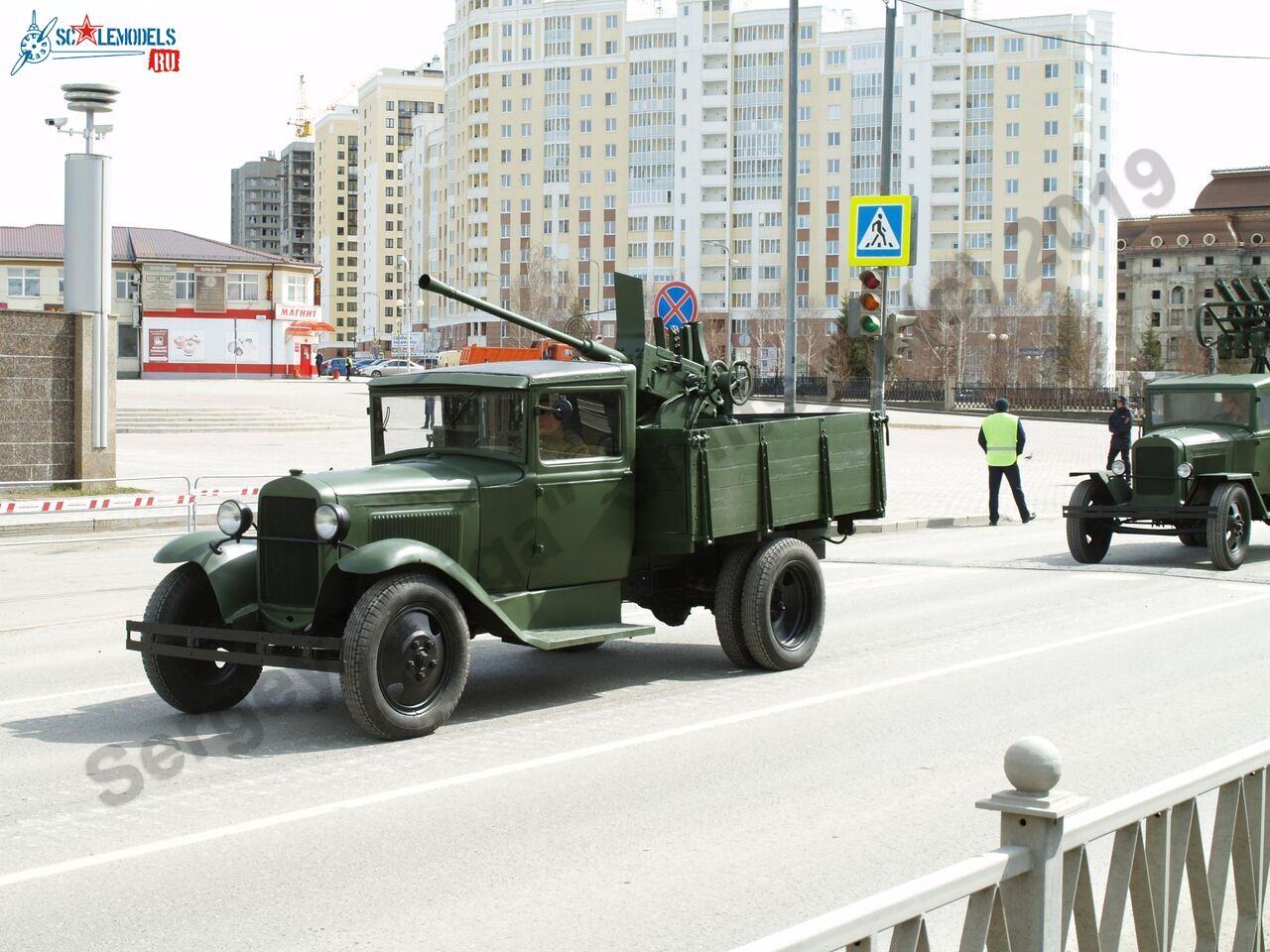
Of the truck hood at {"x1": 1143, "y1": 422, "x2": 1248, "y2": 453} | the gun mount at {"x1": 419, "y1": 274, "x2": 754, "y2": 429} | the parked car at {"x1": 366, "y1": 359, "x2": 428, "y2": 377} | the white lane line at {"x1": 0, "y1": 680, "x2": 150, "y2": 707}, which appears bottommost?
the white lane line at {"x1": 0, "y1": 680, "x2": 150, "y2": 707}

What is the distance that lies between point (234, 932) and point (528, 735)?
Answer: 10.3ft

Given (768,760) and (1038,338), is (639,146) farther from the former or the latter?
(768,760)

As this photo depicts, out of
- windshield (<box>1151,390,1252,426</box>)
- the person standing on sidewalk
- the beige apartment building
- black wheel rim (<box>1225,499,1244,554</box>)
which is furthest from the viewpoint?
the beige apartment building

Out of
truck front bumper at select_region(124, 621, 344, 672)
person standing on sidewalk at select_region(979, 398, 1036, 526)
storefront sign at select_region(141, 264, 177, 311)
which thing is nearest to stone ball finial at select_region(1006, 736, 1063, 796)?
truck front bumper at select_region(124, 621, 344, 672)

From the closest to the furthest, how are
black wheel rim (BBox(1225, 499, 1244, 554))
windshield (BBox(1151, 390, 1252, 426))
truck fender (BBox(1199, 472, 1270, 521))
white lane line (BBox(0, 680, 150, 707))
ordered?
1. white lane line (BBox(0, 680, 150, 707))
2. black wheel rim (BBox(1225, 499, 1244, 554))
3. truck fender (BBox(1199, 472, 1270, 521))
4. windshield (BBox(1151, 390, 1252, 426))

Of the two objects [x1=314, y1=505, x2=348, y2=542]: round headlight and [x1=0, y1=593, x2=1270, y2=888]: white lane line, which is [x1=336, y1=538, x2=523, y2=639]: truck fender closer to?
[x1=314, y1=505, x2=348, y2=542]: round headlight

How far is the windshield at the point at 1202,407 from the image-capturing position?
1725cm

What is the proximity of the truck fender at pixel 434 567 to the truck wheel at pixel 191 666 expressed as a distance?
1.17m

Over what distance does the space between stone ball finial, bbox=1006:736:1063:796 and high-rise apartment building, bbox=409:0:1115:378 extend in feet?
358

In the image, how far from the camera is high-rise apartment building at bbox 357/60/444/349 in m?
181

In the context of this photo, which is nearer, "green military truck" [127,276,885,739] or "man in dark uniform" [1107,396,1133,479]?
"green military truck" [127,276,885,739]

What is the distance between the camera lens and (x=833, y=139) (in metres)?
125

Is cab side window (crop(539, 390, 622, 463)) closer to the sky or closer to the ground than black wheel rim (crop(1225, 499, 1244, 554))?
closer to the sky

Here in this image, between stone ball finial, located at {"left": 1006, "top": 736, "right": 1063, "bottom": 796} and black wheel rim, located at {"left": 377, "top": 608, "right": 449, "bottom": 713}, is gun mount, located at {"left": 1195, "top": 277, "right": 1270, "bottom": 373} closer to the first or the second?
black wheel rim, located at {"left": 377, "top": 608, "right": 449, "bottom": 713}
